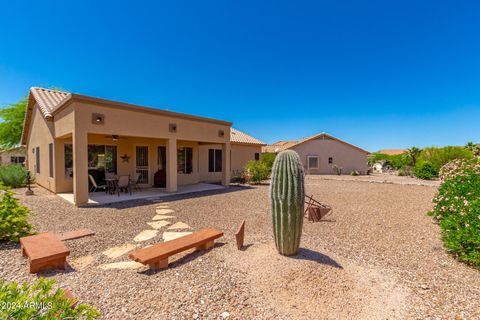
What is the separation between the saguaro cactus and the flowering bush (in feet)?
9.92

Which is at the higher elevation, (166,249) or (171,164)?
(171,164)

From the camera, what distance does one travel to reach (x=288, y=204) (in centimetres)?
374

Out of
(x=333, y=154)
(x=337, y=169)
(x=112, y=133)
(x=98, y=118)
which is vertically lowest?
(x=337, y=169)

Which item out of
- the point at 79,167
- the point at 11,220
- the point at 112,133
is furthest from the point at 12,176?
the point at 11,220

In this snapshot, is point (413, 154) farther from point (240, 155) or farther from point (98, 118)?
point (98, 118)

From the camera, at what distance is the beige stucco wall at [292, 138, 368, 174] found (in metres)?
28.6

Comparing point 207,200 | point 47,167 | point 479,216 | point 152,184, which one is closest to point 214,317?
point 479,216

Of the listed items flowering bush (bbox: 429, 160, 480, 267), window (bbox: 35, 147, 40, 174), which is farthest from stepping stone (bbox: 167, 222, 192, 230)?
window (bbox: 35, 147, 40, 174)

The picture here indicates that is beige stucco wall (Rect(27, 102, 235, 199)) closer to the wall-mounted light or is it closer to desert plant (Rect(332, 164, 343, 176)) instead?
the wall-mounted light

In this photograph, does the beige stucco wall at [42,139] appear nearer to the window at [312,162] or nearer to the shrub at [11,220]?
the shrub at [11,220]

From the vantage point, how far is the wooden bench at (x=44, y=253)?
3465 millimetres

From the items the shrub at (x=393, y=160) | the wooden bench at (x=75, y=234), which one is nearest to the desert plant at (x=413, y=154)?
the shrub at (x=393, y=160)

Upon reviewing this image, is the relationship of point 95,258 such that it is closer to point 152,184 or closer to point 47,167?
point 152,184

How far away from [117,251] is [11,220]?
2162mm
